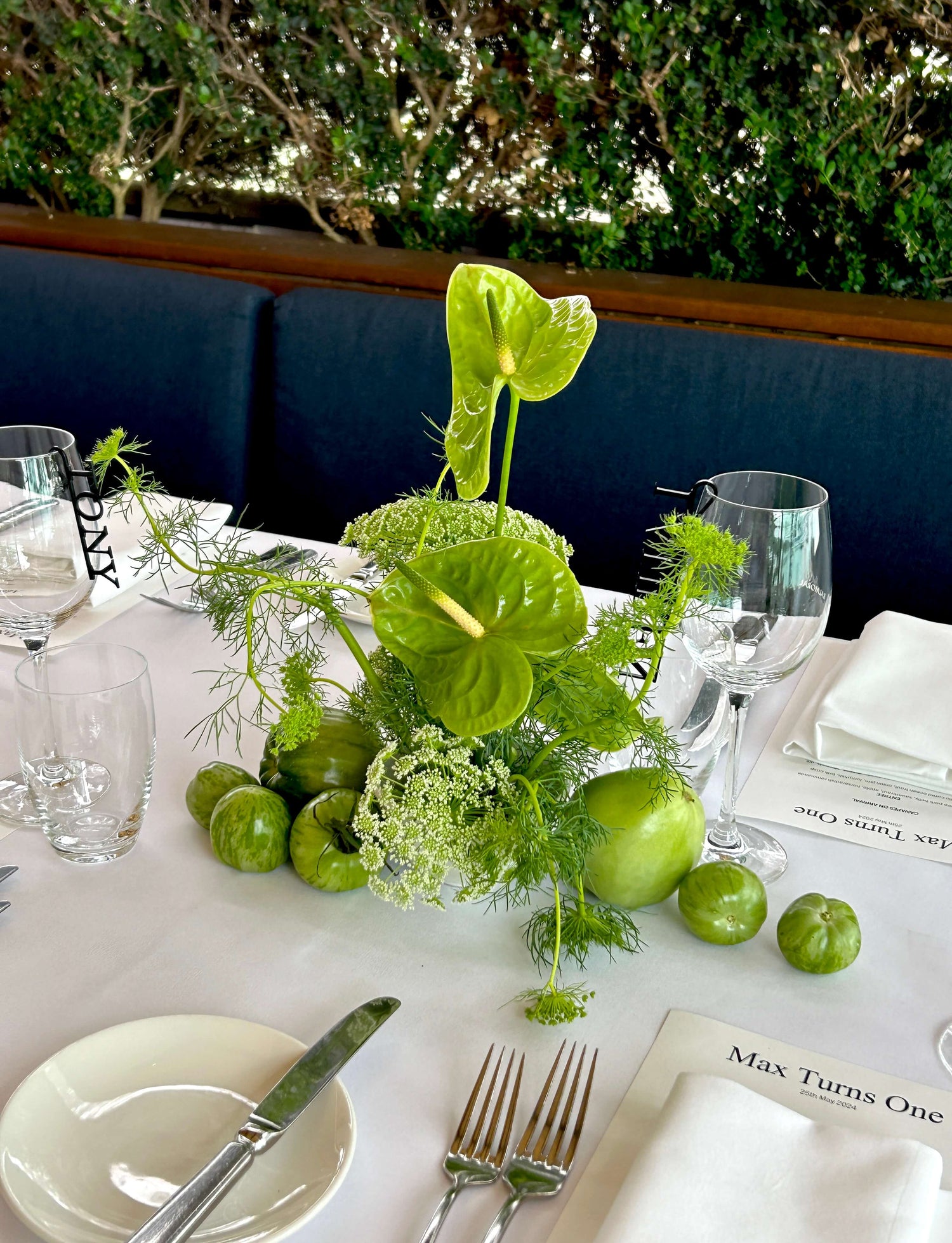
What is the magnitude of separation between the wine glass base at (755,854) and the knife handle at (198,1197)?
0.35 meters

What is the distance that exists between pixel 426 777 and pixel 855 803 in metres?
0.38

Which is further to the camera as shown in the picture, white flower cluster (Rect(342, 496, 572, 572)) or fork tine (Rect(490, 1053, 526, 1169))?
white flower cluster (Rect(342, 496, 572, 572))

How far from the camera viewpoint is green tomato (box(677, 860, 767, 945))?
0.67 m

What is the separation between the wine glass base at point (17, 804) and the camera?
78 centimetres

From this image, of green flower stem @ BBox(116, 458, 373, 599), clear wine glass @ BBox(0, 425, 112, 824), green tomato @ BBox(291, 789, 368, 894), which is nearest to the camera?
green flower stem @ BBox(116, 458, 373, 599)

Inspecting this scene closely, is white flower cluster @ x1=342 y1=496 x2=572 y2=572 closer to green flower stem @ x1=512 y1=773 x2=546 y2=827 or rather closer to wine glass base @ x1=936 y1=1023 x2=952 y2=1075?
green flower stem @ x1=512 y1=773 x2=546 y2=827

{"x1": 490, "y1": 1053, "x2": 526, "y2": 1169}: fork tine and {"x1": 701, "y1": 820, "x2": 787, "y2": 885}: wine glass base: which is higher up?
{"x1": 701, "y1": 820, "x2": 787, "y2": 885}: wine glass base

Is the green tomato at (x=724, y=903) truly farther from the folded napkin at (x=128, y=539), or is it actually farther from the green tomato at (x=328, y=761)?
the folded napkin at (x=128, y=539)

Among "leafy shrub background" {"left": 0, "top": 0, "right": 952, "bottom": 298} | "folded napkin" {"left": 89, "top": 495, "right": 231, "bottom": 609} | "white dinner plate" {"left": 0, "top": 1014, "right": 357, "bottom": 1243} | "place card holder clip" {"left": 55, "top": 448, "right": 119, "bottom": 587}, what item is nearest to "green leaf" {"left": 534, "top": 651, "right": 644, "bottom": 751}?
"white dinner plate" {"left": 0, "top": 1014, "right": 357, "bottom": 1243}

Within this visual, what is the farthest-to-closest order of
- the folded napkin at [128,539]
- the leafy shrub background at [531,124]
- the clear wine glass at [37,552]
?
the leafy shrub background at [531,124]
the folded napkin at [128,539]
the clear wine glass at [37,552]

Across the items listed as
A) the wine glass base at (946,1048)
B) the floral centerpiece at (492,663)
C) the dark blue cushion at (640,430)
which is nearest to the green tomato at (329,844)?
the floral centerpiece at (492,663)

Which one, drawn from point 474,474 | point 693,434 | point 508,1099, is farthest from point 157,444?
point 508,1099

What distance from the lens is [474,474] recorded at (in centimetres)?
64

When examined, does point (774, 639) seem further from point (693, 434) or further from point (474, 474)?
point (693, 434)
